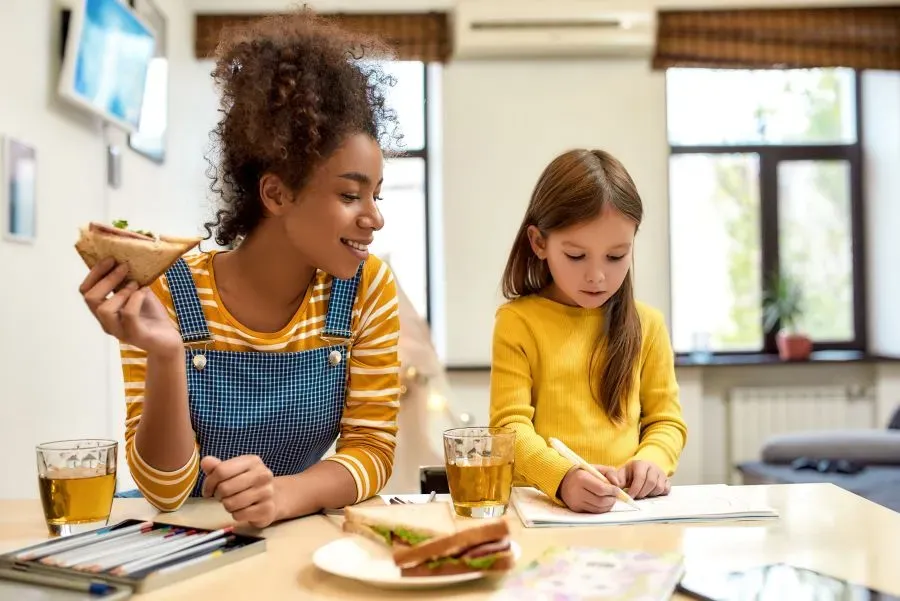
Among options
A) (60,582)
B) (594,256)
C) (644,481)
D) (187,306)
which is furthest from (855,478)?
(60,582)

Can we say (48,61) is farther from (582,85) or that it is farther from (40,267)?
(582,85)

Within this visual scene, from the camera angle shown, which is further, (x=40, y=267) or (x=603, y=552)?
(x=40, y=267)

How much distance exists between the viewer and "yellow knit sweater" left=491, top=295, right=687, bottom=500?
137 cm

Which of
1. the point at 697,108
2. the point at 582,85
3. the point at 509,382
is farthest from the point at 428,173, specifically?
the point at 509,382

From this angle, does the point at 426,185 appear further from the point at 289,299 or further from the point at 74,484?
the point at 74,484

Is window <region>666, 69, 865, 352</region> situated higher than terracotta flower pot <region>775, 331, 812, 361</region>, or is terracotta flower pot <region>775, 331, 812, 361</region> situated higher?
window <region>666, 69, 865, 352</region>

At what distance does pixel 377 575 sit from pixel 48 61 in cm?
213

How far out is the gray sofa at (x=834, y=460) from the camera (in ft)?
10.1

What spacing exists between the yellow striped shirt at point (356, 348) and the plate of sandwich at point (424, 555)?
305mm

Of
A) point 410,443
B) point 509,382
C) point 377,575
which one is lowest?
point 410,443

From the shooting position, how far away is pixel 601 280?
1.34 meters

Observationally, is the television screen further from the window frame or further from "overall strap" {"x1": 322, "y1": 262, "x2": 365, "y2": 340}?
the window frame

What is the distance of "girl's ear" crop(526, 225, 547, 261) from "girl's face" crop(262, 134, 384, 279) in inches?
15.7

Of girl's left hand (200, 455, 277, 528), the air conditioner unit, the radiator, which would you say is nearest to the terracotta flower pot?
the radiator
